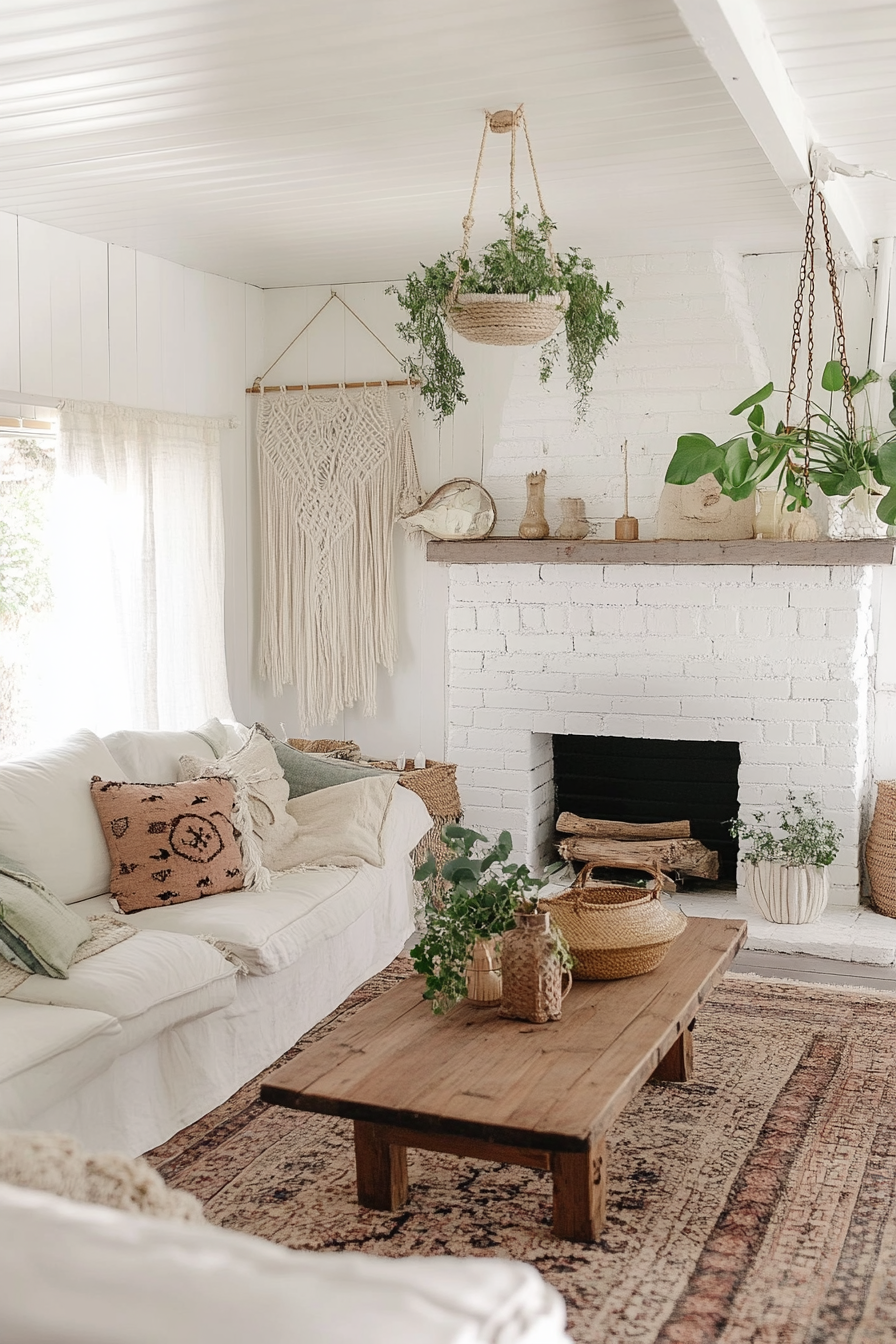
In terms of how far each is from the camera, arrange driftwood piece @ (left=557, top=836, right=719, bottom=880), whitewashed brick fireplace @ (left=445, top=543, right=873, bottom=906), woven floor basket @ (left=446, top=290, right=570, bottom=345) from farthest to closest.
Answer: driftwood piece @ (left=557, top=836, right=719, bottom=880), whitewashed brick fireplace @ (left=445, top=543, right=873, bottom=906), woven floor basket @ (left=446, top=290, right=570, bottom=345)

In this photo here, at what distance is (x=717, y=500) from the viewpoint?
4.95 meters

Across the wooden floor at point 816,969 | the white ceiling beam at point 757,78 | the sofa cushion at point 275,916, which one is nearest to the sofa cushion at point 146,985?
the sofa cushion at point 275,916

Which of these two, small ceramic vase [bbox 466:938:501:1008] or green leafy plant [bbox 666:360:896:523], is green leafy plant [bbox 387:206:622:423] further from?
small ceramic vase [bbox 466:938:501:1008]

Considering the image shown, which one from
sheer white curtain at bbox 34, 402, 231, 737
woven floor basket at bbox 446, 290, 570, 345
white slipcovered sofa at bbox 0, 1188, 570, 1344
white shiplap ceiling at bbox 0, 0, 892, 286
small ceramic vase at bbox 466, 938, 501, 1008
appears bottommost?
small ceramic vase at bbox 466, 938, 501, 1008

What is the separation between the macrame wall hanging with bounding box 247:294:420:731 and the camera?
18.2 feet

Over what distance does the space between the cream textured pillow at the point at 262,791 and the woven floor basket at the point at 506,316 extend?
5.11 feet

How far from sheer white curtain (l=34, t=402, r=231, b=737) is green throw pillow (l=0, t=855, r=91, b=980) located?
5.70 feet

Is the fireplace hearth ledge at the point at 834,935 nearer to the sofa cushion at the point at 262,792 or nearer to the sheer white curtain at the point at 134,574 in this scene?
the sofa cushion at the point at 262,792

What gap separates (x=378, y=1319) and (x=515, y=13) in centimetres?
257

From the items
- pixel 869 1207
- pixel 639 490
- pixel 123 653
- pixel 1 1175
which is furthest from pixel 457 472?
pixel 1 1175

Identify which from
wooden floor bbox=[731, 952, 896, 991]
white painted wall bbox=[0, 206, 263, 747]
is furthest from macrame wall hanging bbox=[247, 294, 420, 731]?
wooden floor bbox=[731, 952, 896, 991]

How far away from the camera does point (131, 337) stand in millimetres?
4930

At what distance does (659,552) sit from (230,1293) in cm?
424

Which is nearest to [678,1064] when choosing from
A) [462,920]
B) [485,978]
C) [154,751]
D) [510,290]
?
[485,978]
